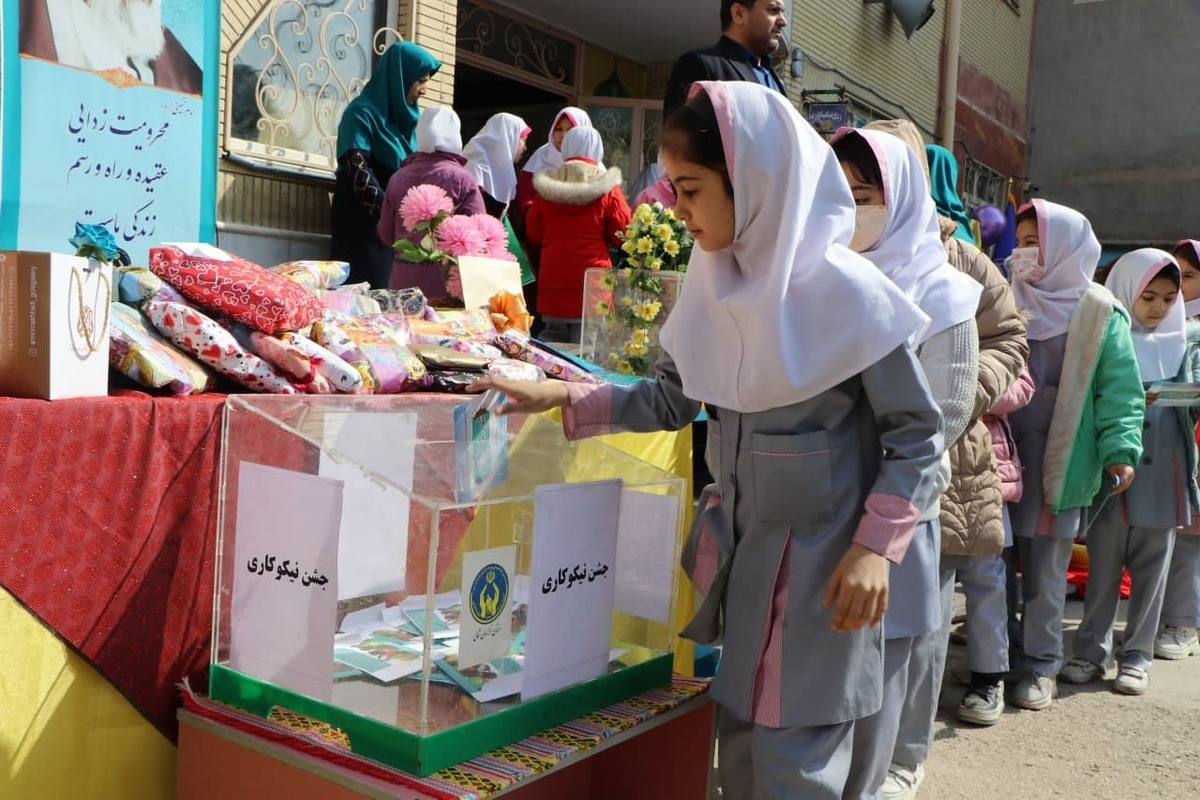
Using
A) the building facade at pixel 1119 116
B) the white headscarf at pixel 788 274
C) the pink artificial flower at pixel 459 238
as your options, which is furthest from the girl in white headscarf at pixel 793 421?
the building facade at pixel 1119 116

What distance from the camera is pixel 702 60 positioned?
3963 mm

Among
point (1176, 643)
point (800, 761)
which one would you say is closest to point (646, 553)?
point (800, 761)

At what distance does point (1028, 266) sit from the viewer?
3.91 m

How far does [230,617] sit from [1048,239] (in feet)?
10.2

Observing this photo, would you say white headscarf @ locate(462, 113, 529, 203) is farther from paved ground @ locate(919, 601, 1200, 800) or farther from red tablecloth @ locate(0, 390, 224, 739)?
red tablecloth @ locate(0, 390, 224, 739)

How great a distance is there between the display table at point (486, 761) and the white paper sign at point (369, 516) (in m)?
0.28

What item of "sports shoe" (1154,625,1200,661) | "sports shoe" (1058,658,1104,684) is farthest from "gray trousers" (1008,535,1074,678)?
"sports shoe" (1154,625,1200,661)

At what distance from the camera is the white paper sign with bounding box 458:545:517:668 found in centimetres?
177

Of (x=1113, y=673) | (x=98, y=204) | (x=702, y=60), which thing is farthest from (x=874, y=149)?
(x=98, y=204)

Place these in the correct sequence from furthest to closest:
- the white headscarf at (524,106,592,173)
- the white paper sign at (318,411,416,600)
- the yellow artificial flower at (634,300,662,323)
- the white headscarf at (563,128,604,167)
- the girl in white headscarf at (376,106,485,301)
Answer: the white headscarf at (524,106,592,173) < the white headscarf at (563,128,604,167) < the girl in white headscarf at (376,106,485,301) < the yellow artificial flower at (634,300,662,323) < the white paper sign at (318,411,416,600)

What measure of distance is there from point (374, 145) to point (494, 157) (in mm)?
1142

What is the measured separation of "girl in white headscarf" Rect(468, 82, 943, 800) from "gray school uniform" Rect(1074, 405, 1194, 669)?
276 centimetres

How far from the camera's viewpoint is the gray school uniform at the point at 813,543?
5.87 feet

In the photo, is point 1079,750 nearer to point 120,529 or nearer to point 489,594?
point 489,594
